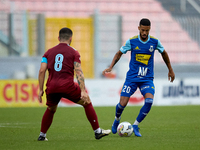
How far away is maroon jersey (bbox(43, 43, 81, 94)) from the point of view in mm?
5914

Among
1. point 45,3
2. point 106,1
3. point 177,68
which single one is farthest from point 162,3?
point 45,3

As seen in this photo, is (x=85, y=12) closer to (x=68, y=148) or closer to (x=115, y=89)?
(x=115, y=89)

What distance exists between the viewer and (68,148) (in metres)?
5.42

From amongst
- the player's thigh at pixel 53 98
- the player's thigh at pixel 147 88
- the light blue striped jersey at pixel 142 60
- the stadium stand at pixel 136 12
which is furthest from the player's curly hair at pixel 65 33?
the stadium stand at pixel 136 12

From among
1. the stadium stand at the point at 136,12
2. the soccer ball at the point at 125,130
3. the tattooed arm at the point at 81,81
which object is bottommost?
the soccer ball at the point at 125,130

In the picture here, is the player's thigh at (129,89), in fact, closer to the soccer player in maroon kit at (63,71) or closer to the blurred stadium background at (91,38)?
the soccer player in maroon kit at (63,71)

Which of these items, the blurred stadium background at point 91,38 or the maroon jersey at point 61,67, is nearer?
the maroon jersey at point 61,67

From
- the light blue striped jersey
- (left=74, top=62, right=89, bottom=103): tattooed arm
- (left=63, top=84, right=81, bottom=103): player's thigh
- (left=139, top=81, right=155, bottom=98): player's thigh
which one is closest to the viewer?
(left=74, top=62, right=89, bottom=103): tattooed arm

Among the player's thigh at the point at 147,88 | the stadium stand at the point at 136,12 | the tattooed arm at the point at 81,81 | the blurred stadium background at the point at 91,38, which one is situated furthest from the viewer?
the stadium stand at the point at 136,12

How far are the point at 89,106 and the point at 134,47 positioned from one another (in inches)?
65.0

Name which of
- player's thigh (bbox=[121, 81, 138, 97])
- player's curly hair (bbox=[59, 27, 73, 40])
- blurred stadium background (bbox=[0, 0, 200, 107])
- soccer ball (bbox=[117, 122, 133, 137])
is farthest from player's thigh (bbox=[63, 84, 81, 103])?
blurred stadium background (bbox=[0, 0, 200, 107])

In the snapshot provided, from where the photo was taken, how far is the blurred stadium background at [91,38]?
19656 millimetres

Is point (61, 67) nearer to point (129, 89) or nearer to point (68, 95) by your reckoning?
point (68, 95)

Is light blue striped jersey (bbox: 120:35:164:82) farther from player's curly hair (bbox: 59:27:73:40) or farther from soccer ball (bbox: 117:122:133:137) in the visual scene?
player's curly hair (bbox: 59:27:73:40)
